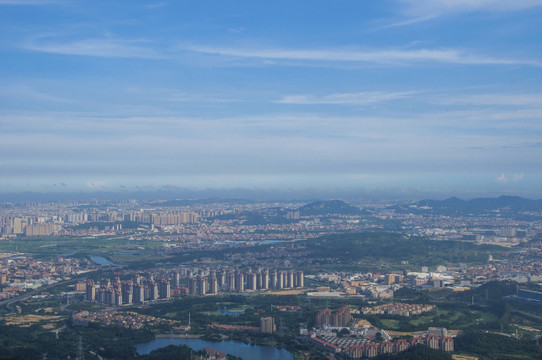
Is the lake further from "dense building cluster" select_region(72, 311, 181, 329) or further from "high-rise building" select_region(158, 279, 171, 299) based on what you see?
"high-rise building" select_region(158, 279, 171, 299)

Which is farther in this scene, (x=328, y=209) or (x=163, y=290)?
(x=328, y=209)

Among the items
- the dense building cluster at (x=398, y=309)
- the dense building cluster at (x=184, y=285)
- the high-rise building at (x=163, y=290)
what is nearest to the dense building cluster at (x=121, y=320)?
the dense building cluster at (x=184, y=285)

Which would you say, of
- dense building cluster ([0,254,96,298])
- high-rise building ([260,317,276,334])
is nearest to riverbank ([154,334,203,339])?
high-rise building ([260,317,276,334])

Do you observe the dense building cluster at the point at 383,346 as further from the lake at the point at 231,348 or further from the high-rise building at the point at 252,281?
the high-rise building at the point at 252,281

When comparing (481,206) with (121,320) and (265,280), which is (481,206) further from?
(121,320)

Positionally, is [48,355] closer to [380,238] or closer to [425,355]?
[425,355]

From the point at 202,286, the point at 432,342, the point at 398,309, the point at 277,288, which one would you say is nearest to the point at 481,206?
the point at 277,288
